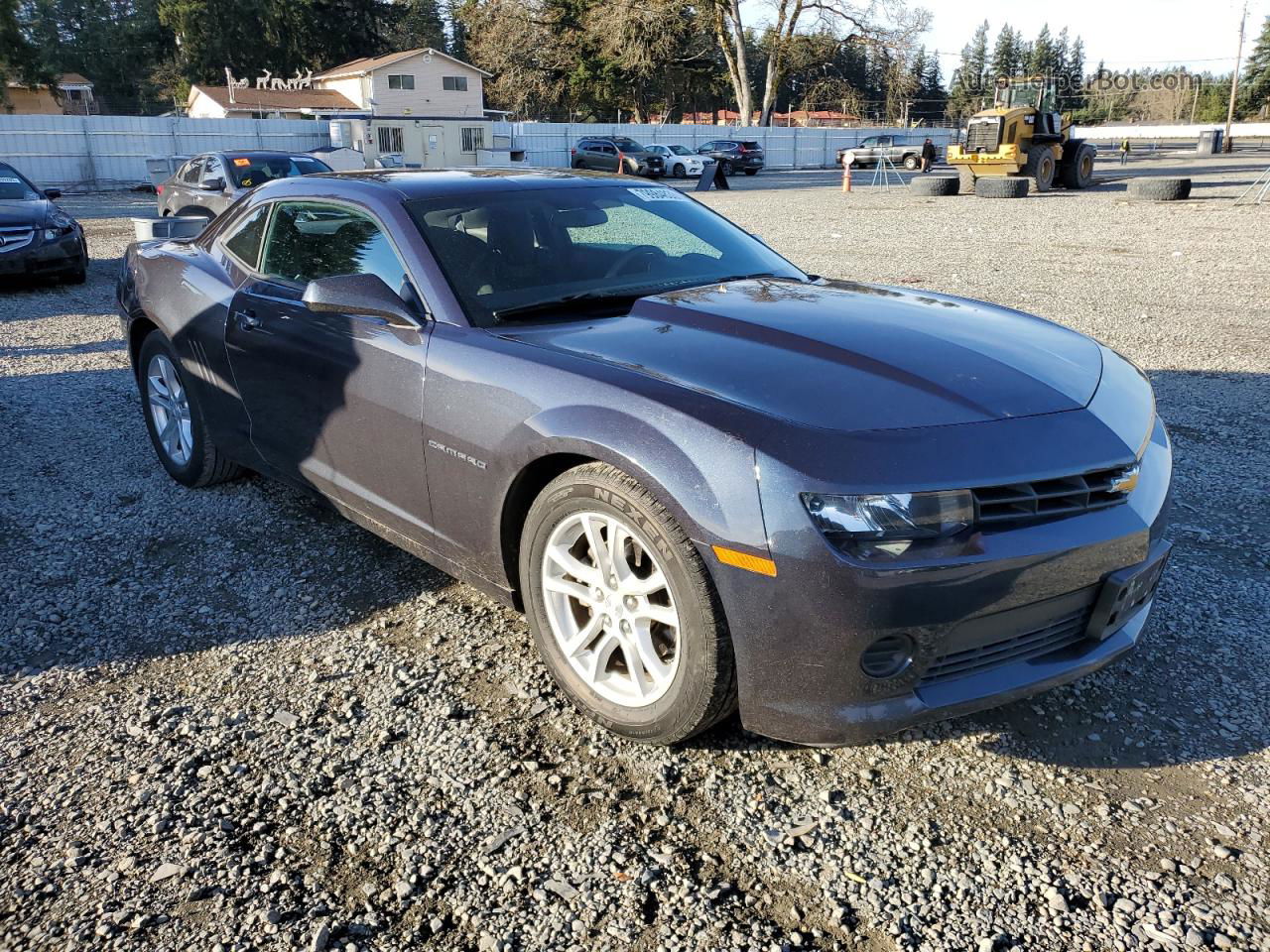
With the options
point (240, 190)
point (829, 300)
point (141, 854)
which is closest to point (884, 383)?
point (829, 300)

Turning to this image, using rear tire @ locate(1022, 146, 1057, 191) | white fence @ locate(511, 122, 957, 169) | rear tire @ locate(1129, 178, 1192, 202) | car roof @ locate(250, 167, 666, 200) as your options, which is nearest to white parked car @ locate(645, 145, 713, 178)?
white fence @ locate(511, 122, 957, 169)

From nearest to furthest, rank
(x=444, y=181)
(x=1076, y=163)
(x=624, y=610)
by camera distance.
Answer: (x=624, y=610) < (x=444, y=181) < (x=1076, y=163)

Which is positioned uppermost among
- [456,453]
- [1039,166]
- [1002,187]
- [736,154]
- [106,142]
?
[106,142]

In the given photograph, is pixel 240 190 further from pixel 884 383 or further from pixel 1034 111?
pixel 1034 111

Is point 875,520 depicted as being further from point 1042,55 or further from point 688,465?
point 1042,55

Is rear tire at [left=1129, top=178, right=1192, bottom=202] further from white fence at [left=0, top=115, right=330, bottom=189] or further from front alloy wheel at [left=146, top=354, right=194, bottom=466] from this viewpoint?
white fence at [left=0, top=115, right=330, bottom=189]

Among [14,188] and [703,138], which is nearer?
[14,188]

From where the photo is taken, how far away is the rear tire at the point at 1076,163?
26609mm

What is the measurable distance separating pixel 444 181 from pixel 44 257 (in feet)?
31.7

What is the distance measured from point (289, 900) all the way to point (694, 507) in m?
1.31

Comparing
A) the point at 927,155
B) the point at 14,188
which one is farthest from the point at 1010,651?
the point at 927,155

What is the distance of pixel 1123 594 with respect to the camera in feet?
8.48

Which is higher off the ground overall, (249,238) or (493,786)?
(249,238)

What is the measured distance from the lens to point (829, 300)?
11.4ft
